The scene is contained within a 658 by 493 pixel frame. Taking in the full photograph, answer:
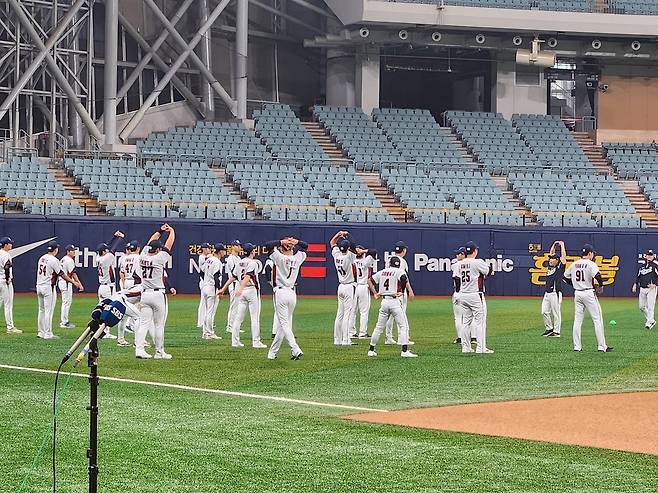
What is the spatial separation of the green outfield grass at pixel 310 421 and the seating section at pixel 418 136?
77.2ft

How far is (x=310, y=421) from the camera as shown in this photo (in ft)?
44.8

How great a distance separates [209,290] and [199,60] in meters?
22.2

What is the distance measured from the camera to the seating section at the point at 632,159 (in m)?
49.1

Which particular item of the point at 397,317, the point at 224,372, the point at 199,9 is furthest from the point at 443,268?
the point at 224,372

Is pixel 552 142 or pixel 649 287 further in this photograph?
pixel 552 142

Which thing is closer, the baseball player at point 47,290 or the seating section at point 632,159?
the baseball player at point 47,290

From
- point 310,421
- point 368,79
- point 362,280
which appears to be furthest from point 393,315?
point 368,79

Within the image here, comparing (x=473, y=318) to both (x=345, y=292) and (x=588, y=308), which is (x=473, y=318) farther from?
(x=345, y=292)

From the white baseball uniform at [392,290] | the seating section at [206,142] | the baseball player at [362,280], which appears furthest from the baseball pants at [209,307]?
the seating section at [206,142]

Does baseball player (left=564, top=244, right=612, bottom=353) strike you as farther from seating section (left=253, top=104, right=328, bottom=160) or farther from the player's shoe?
seating section (left=253, top=104, right=328, bottom=160)

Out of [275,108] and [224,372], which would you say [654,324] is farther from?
[275,108]

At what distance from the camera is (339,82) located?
50688mm

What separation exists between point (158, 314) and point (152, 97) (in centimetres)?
2514

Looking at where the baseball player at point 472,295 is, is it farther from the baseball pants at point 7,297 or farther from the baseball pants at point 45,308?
the baseball pants at point 7,297
